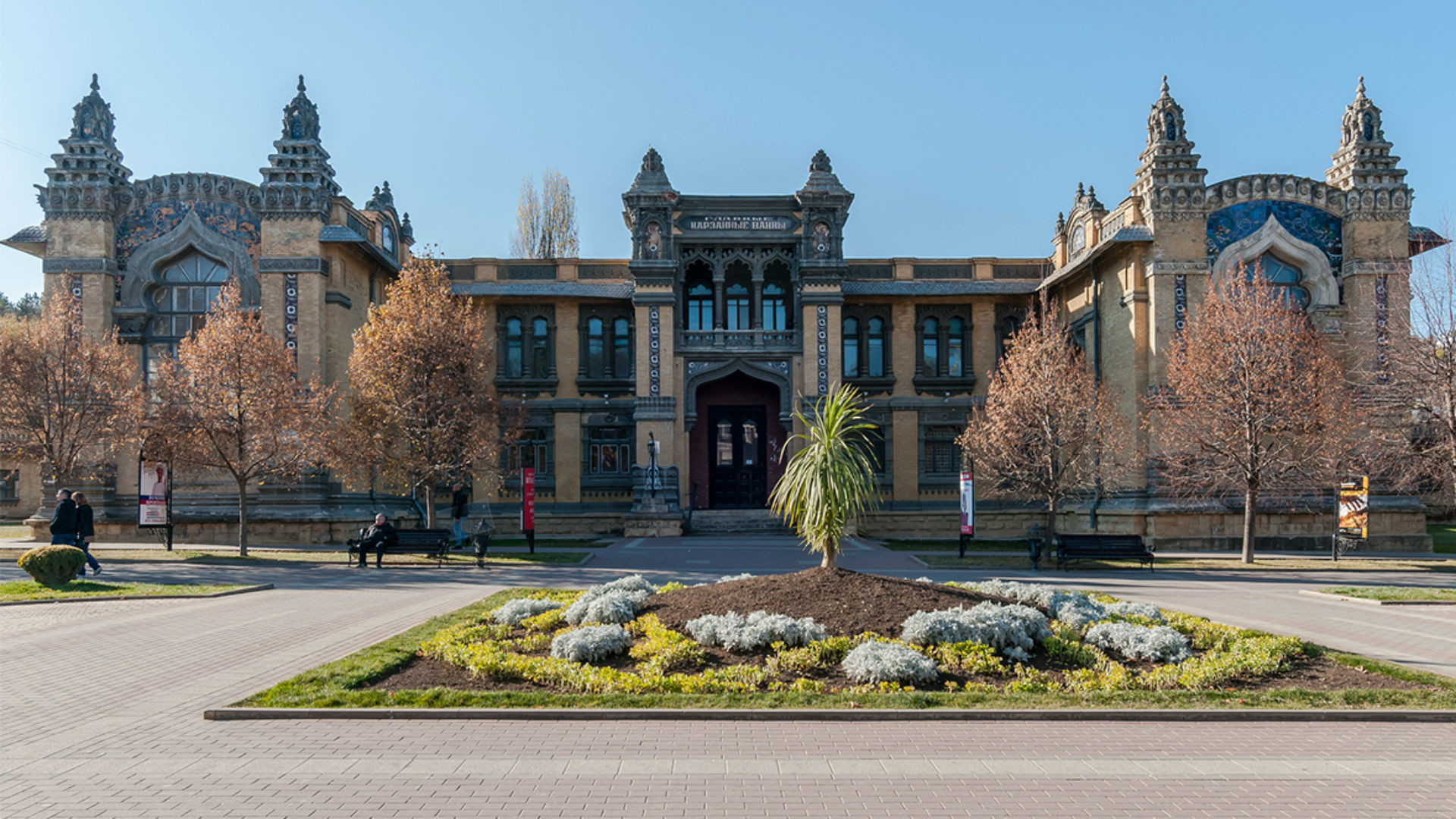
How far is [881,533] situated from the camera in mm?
37562

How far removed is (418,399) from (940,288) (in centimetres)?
2225

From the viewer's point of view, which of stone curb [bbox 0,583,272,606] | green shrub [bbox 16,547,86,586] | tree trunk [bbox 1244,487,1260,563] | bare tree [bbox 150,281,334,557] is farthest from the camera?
bare tree [bbox 150,281,334,557]

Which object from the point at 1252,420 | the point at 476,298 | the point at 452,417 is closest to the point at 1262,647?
the point at 1252,420

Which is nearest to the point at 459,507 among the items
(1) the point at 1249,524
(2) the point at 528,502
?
(2) the point at 528,502

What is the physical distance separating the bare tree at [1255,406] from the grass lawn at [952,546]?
19.0 feet

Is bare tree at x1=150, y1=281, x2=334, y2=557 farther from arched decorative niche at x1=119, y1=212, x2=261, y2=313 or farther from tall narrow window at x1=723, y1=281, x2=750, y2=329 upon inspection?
tall narrow window at x1=723, y1=281, x2=750, y2=329

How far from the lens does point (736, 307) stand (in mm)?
38844

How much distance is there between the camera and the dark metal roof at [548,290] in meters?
38.6

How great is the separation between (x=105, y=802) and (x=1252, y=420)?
27.4 m

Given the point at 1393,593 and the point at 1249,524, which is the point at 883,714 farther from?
the point at 1249,524

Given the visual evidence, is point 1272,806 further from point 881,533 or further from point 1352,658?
point 881,533

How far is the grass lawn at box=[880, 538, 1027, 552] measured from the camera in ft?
97.5

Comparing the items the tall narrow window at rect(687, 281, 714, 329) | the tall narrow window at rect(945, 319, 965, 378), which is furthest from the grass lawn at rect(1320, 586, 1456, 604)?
the tall narrow window at rect(687, 281, 714, 329)

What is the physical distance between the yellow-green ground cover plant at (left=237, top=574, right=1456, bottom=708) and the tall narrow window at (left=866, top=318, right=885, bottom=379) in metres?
27.8
